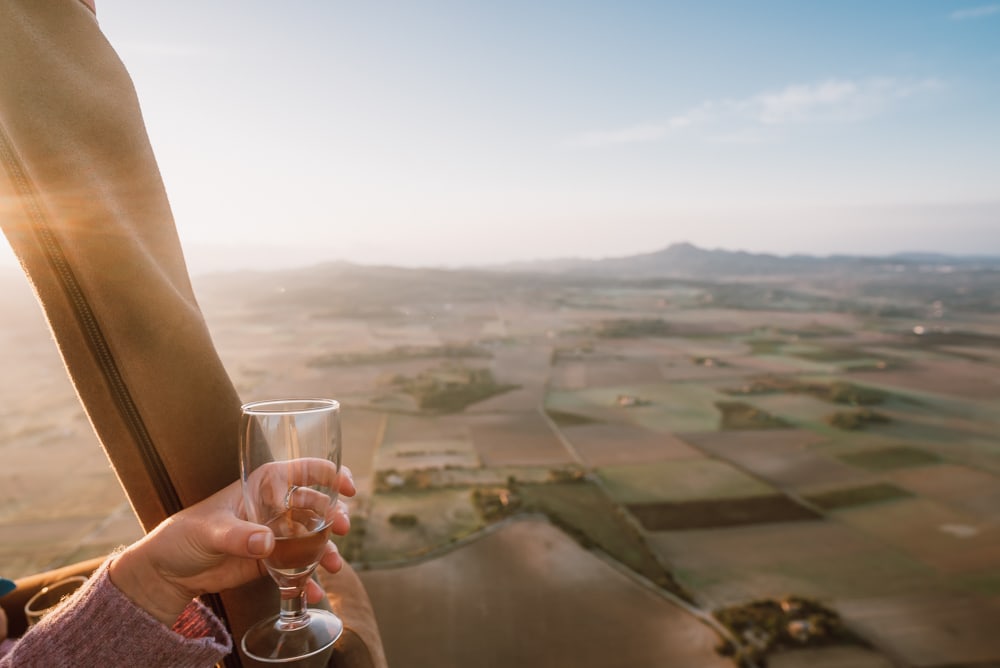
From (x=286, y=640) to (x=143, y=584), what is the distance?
0.33m

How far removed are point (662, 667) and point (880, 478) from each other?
54.1 ft

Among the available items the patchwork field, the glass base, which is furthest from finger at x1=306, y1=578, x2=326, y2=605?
the patchwork field

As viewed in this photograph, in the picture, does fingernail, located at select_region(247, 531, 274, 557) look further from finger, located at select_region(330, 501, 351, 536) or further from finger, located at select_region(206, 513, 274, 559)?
finger, located at select_region(330, 501, 351, 536)

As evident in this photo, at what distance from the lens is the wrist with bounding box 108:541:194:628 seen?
3.98 ft

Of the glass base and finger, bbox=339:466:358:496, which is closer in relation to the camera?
the glass base

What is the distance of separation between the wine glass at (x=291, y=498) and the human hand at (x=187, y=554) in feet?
0.25

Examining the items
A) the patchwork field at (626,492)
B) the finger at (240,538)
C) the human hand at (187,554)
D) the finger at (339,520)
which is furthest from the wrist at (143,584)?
the patchwork field at (626,492)

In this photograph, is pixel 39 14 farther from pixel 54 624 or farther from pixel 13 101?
pixel 54 624

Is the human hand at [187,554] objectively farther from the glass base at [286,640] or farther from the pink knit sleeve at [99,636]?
the glass base at [286,640]

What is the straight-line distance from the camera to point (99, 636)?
3.96 ft

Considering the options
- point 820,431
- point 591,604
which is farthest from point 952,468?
point 591,604

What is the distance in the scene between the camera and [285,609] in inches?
54.4

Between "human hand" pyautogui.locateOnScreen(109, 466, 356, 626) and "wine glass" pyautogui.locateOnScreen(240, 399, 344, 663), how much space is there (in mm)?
77

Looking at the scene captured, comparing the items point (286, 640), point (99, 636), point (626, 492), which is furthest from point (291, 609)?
point (626, 492)
